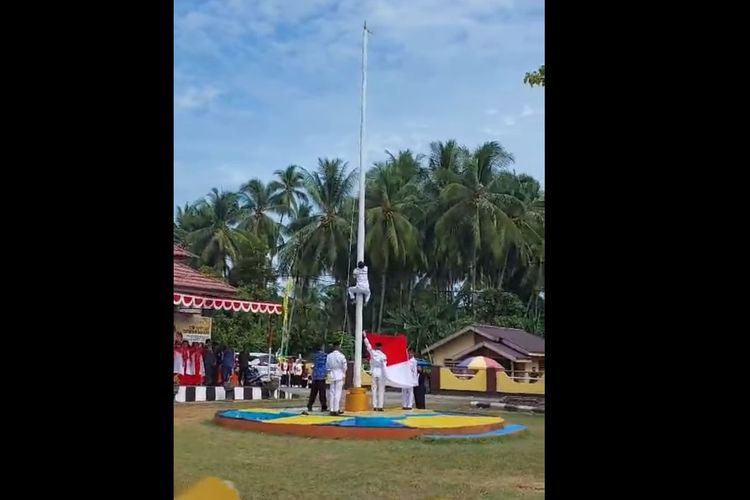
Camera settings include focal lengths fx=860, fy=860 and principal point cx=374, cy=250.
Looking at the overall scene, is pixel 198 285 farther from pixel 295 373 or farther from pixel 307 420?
pixel 307 420

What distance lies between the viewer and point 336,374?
1241 centimetres

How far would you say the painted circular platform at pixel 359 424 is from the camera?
10.7 metres

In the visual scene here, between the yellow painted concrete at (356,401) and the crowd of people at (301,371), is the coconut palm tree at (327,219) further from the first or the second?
the yellow painted concrete at (356,401)

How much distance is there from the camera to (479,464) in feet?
28.3

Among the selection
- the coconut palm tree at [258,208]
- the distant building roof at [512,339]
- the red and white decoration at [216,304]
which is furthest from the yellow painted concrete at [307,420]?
the coconut palm tree at [258,208]

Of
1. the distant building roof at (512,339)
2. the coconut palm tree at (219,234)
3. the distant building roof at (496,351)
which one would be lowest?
the distant building roof at (496,351)

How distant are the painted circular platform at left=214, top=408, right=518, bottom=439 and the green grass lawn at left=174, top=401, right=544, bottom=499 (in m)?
0.31

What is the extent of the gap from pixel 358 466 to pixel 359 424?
2660mm

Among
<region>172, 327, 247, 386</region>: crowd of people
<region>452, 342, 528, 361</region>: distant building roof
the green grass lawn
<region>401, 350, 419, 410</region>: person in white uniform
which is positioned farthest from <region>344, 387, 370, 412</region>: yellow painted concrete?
<region>452, 342, 528, 361</region>: distant building roof

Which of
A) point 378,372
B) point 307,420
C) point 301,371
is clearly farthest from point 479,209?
point 307,420

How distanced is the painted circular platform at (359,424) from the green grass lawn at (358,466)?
0.31m

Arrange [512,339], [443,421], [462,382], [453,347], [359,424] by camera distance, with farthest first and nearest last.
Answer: [453,347] < [512,339] < [462,382] < [443,421] < [359,424]

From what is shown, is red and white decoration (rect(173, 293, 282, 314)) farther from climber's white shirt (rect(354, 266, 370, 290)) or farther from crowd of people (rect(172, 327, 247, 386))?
climber's white shirt (rect(354, 266, 370, 290))
